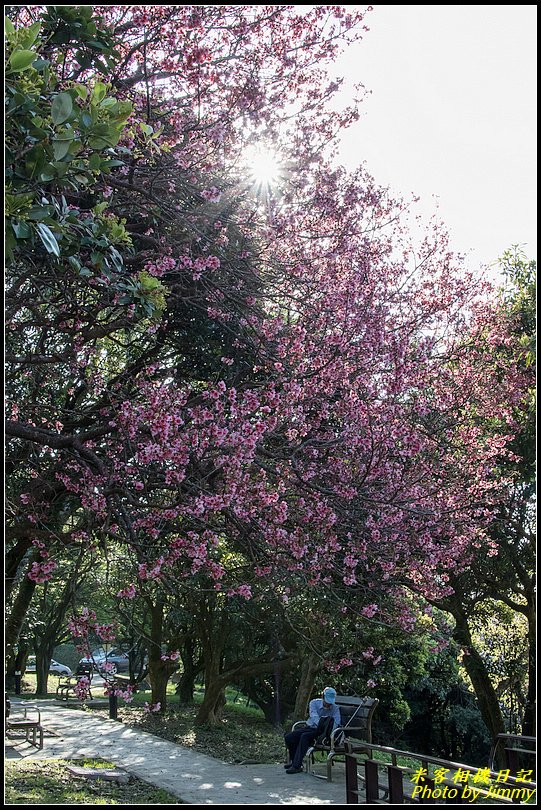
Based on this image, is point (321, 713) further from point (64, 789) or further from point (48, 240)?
point (48, 240)

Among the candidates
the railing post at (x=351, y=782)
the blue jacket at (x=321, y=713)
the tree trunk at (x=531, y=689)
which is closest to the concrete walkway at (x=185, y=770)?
the railing post at (x=351, y=782)

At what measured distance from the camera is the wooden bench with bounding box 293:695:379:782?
29.3 ft

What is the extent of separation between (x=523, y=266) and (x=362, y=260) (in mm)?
5315

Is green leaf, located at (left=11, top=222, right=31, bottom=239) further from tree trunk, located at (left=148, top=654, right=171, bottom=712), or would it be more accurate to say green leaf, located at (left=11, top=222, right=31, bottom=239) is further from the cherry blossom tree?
tree trunk, located at (left=148, top=654, right=171, bottom=712)

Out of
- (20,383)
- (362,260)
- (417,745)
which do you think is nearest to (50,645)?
(417,745)

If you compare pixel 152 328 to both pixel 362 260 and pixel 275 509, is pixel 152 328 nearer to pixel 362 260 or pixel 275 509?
pixel 275 509

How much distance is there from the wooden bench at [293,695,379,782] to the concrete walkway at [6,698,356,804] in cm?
33

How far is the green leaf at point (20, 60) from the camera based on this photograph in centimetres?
323

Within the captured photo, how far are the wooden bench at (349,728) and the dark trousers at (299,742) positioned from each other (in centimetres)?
9

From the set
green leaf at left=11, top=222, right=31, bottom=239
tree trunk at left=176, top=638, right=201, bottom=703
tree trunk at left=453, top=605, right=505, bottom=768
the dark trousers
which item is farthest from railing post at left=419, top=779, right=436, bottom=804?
tree trunk at left=176, top=638, right=201, bottom=703

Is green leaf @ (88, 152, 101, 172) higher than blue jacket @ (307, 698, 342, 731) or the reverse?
higher

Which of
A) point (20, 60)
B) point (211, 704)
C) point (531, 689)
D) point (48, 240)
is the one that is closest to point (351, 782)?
point (531, 689)

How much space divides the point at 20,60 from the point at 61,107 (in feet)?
0.88

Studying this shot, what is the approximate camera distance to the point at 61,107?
3273mm
